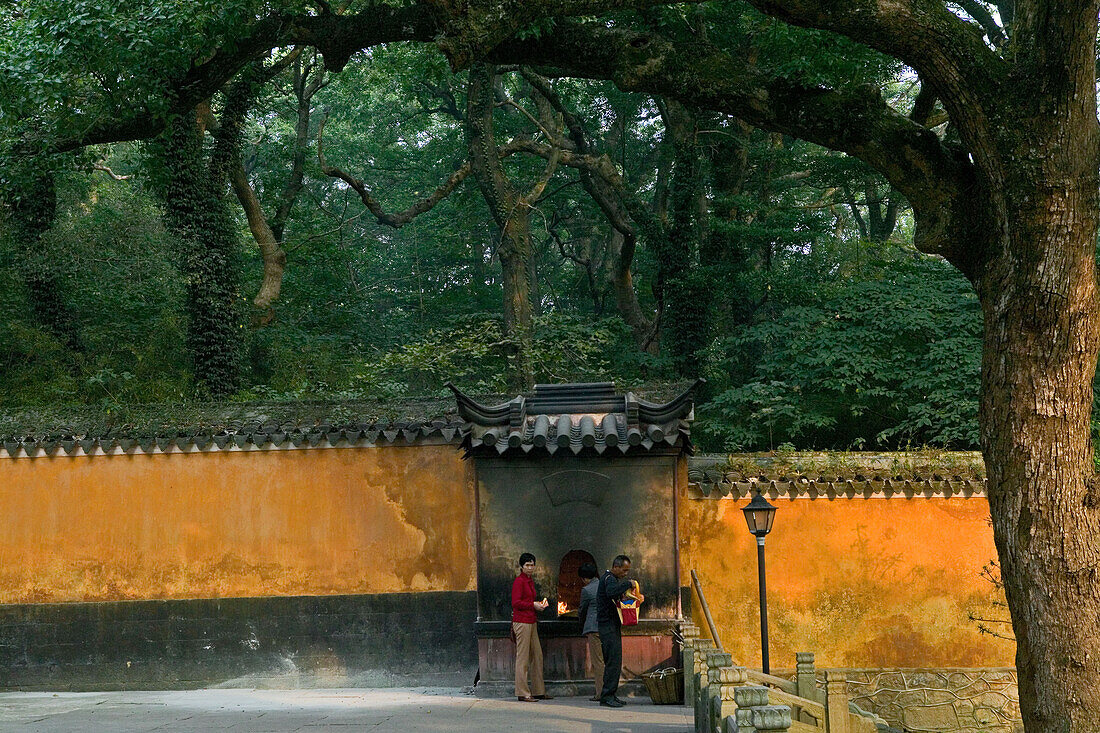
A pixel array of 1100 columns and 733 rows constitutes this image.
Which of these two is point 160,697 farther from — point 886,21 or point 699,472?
point 886,21

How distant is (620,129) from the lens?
26453mm

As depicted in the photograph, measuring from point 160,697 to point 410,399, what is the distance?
408 centimetres

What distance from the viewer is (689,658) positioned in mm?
9273

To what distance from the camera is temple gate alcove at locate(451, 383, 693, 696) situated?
34.8ft

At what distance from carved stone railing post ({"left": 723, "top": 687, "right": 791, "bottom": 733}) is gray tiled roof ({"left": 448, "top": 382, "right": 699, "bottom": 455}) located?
4373mm

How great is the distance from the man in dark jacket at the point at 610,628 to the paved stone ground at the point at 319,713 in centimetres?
20

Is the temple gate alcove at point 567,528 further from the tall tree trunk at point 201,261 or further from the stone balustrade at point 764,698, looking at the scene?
the tall tree trunk at point 201,261

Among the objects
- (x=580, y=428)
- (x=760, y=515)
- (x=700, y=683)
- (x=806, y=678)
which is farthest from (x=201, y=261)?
(x=806, y=678)

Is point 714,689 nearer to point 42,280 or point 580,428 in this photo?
point 580,428

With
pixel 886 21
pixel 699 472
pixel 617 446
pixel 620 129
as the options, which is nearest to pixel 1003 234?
pixel 886 21

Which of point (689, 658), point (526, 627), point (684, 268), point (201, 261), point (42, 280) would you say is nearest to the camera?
point (689, 658)

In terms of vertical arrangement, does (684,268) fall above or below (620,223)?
below

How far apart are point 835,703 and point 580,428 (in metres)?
4.02

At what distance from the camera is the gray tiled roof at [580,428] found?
406 inches
